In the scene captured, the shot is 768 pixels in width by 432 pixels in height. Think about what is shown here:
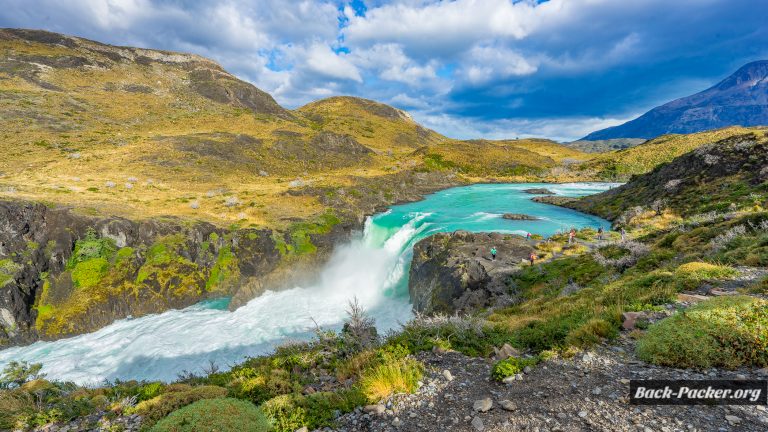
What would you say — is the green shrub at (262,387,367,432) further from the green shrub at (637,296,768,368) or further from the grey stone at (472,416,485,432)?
the green shrub at (637,296,768,368)

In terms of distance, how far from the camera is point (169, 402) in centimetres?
820

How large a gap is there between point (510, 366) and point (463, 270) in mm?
16786

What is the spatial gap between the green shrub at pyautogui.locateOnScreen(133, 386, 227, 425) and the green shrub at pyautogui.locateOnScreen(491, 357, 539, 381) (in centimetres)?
692

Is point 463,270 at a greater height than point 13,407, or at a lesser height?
lesser

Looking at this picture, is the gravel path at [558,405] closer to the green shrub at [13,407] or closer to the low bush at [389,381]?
the low bush at [389,381]

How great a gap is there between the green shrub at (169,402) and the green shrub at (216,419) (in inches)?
90.9

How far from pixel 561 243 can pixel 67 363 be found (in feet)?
131

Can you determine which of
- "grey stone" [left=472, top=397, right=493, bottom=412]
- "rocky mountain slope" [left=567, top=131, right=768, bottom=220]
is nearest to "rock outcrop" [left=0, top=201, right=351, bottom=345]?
"grey stone" [left=472, top=397, right=493, bottom=412]

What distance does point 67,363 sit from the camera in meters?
22.9

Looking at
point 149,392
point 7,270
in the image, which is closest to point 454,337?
point 149,392

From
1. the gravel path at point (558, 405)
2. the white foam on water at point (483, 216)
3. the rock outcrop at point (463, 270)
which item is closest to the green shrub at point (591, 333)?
the gravel path at point (558, 405)

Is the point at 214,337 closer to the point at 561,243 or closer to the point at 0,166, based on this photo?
the point at 561,243

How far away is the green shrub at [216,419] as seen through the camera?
586cm

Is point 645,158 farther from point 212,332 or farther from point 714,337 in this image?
point 212,332
